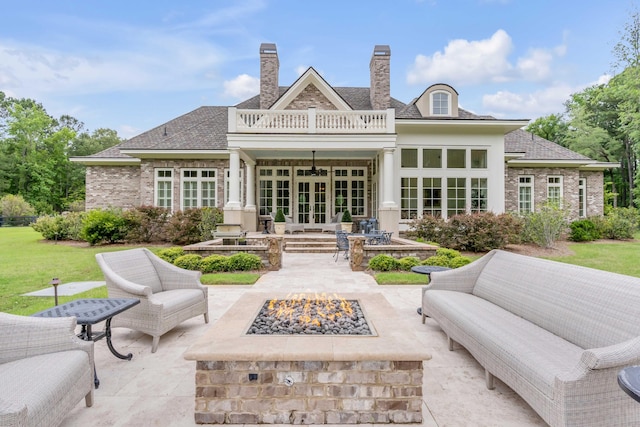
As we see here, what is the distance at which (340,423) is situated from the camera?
238 centimetres

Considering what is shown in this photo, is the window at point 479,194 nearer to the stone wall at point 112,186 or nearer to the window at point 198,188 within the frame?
the window at point 198,188

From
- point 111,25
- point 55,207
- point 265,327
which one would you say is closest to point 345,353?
point 265,327

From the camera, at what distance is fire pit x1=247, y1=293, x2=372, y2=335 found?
2.92 meters

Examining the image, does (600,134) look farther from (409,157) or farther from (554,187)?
(409,157)

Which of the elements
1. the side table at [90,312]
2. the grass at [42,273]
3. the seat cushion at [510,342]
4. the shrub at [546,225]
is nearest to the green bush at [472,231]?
the shrub at [546,225]

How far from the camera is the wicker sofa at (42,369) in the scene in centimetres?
188

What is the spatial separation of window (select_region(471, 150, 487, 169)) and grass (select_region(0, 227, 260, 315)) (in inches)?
421

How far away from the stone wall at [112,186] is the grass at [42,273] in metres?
3.23

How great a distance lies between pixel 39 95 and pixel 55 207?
2098 cm

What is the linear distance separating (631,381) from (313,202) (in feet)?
47.9

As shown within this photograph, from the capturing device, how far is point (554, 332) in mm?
2871

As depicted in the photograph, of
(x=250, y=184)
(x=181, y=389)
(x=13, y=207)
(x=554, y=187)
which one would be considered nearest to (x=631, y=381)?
(x=181, y=389)

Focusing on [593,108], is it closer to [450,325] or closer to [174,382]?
[450,325]

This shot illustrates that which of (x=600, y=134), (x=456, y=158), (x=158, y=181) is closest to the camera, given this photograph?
(x=456, y=158)
